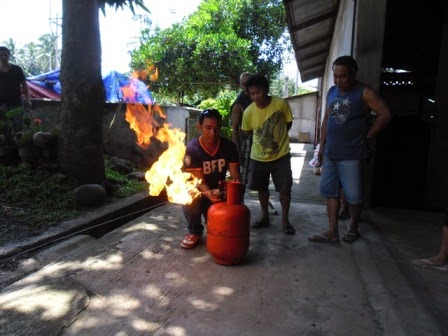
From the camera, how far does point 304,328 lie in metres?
2.48

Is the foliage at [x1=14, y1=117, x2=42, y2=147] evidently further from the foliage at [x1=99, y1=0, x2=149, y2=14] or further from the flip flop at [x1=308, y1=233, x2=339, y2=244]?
the flip flop at [x1=308, y1=233, x2=339, y2=244]

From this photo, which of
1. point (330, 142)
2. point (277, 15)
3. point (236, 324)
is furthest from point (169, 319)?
point (277, 15)

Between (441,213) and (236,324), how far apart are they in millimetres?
4058

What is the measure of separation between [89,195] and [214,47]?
13858mm

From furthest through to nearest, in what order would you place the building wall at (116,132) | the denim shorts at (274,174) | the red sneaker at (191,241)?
the building wall at (116,132), the denim shorts at (274,174), the red sneaker at (191,241)

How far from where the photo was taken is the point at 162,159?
4566 millimetres

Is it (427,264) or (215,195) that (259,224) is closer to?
(215,195)

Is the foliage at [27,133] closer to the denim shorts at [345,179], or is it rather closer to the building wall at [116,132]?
the building wall at [116,132]

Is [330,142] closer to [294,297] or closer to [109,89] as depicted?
[294,297]

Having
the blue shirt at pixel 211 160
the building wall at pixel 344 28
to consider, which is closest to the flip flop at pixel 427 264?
the blue shirt at pixel 211 160

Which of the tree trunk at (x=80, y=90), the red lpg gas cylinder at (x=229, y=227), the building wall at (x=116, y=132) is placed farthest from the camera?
the building wall at (x=116, y=132)

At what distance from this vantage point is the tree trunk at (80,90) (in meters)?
5.60

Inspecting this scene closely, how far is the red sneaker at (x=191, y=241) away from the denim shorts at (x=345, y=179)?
1.46 metres

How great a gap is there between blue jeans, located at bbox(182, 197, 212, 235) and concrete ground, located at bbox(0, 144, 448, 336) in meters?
0.24
